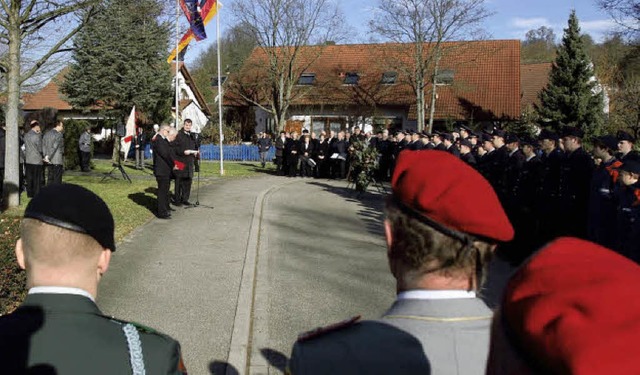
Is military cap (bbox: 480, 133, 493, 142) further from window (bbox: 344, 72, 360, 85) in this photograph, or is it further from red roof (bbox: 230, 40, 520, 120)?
window (bbox: 344, 72, 360, 85)

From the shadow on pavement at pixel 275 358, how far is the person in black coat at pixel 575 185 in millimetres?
6548

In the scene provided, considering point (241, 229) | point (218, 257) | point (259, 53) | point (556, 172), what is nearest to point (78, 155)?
point (241, 229)

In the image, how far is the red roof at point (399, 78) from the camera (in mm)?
43031

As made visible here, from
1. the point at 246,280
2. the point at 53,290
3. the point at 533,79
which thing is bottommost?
the point at 246,280

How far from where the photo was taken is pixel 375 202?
1778 cm

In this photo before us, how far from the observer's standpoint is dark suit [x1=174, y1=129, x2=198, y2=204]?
49.4 feet

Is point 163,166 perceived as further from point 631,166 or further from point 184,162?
point 631,166

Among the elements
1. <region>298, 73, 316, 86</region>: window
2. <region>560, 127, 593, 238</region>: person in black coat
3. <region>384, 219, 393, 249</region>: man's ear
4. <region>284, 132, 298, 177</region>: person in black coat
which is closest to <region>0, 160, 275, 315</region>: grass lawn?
<region>284, 132, 298, 177</region>: person in black coat

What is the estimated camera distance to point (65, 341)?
6.32ft

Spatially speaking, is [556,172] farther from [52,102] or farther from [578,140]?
[52,102]

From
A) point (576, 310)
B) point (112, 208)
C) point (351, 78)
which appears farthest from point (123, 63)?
point (576, 310)

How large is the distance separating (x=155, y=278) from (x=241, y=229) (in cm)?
419

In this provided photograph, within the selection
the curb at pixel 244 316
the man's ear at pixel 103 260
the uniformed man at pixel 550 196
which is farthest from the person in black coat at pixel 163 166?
the man's ear at pixel 103 260

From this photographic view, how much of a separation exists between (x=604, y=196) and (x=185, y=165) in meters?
9.39
